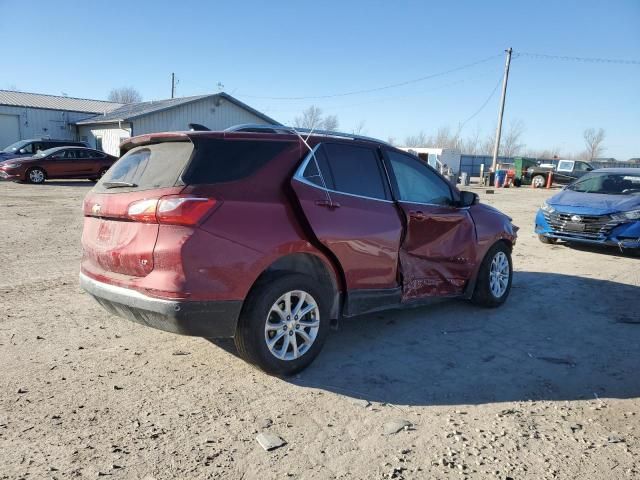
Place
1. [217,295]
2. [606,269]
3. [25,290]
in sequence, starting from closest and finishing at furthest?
[217,295] → [25,290] → [606,269]

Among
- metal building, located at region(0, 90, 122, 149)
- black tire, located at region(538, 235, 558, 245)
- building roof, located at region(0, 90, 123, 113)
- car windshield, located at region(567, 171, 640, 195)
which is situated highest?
building roof, located at region(0, 90, 123, 113)

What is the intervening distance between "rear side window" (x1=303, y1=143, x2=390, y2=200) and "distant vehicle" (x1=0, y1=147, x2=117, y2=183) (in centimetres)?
2028

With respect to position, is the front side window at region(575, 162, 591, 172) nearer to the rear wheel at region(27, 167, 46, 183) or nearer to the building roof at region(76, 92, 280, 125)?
the building roof at region(76, 92, 280, 125)

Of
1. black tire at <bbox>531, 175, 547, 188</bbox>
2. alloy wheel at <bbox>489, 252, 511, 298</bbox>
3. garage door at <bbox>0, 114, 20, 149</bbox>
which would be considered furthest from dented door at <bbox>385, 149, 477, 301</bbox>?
garage door at <bbox>0, 114, 20, 149</bbox>

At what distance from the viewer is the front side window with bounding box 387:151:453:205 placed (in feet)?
15.5

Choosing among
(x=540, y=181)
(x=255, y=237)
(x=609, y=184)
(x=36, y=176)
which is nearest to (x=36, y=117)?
(x=36, y=176)

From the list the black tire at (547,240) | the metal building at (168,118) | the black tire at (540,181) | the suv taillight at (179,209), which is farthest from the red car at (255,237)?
the black tire at (540,181)

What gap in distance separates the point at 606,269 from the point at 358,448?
7.07 meters

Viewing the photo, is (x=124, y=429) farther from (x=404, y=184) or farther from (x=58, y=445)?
(x=404, y=184)

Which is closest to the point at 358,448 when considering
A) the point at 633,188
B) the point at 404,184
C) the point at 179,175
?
the point at 179,175

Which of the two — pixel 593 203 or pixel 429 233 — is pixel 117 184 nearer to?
pixel 429 233

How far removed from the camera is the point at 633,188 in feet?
32.7

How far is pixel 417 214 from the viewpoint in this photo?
4715 mm

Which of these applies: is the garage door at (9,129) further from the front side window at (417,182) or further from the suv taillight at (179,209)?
the suv taillight at (179,209)
